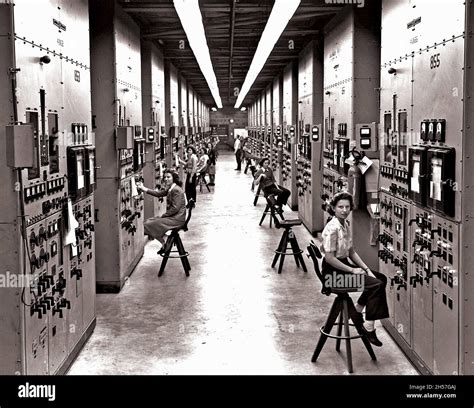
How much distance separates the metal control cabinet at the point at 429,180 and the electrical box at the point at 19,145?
120 inches

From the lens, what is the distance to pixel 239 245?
40.2 feet

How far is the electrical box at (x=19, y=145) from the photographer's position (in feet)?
13.5

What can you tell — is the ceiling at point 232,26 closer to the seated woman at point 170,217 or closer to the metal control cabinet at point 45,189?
the seated woman at point 170,217

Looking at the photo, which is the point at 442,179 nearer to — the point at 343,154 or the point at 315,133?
the point at 343,154

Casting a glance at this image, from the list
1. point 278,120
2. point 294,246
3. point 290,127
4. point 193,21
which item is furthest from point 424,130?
point 278,120

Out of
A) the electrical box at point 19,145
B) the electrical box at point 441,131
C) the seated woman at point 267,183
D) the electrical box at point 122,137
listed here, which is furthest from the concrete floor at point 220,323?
the electrical box at point 19,145

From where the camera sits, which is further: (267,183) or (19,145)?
(267,183)

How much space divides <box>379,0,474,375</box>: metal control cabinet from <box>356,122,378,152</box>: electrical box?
70cm

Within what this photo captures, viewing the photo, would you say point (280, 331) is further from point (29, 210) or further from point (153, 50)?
point (153, 50)

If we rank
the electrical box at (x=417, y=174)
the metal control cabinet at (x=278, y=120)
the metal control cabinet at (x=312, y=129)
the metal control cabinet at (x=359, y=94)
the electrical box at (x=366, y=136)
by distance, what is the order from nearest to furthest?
1. the electrical box at (x=417, y=174)
2. the electrical box at (x=366, y=136)
3. the metal control cabinet at (x=359, y=94)
4. the metal control cabinet at (x=312, y=129)
5. the metal control cabinet at (x=278, y=120)

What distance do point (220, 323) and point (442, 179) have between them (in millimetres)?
3439

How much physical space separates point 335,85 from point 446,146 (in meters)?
5.52

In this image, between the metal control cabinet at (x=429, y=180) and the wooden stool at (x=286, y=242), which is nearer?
the metal control cabinet at (x=429, y=180)

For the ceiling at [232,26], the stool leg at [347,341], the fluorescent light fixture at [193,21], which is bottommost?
the stool leg at [347,341]
